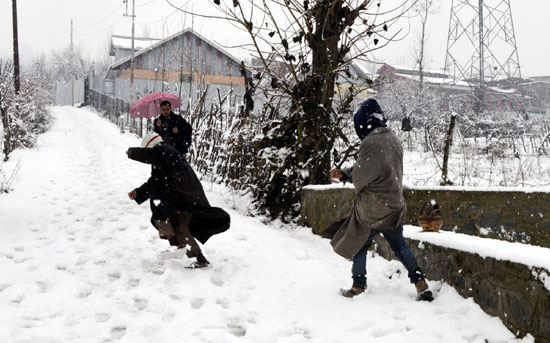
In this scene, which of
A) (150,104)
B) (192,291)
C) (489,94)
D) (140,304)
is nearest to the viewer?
(140,304)

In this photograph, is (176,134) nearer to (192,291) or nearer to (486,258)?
(192,291)

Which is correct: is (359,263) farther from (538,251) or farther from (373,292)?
(538,251)

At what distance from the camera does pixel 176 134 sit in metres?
7.12

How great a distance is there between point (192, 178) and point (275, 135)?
311 centimetres

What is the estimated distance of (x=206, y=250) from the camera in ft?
21.7

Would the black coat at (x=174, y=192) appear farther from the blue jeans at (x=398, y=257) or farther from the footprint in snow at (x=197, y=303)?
the blue jeans at (x=398, y=257)

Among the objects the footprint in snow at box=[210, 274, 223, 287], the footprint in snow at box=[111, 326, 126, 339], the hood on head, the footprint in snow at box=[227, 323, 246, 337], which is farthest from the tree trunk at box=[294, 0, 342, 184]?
the footprint in snow at box=[111, 326, 126, 339]

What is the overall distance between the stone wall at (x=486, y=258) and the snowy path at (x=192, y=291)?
0.15 metres

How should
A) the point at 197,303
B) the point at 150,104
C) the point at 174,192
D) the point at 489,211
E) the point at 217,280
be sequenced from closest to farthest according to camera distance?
1. the point at 197,303
2. the point at 217,280
3. the point at 174,192
4. the point at 489,211
5. the point at 150,104

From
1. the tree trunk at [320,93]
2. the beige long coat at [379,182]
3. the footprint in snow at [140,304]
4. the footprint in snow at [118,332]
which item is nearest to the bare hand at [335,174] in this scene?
the beige long coat at [379,182]

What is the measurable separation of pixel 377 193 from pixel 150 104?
5339 mm

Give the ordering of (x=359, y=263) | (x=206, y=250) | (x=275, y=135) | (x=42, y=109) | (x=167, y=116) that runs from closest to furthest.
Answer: (x=359, y=263) → (x=206, y=250) → (x=167, y=116) → (x=275, y=135) → (x=42, y=109)

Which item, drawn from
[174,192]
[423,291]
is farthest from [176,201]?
[423,291]

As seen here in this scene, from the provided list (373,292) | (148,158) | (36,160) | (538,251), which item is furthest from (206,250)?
(36,160)
